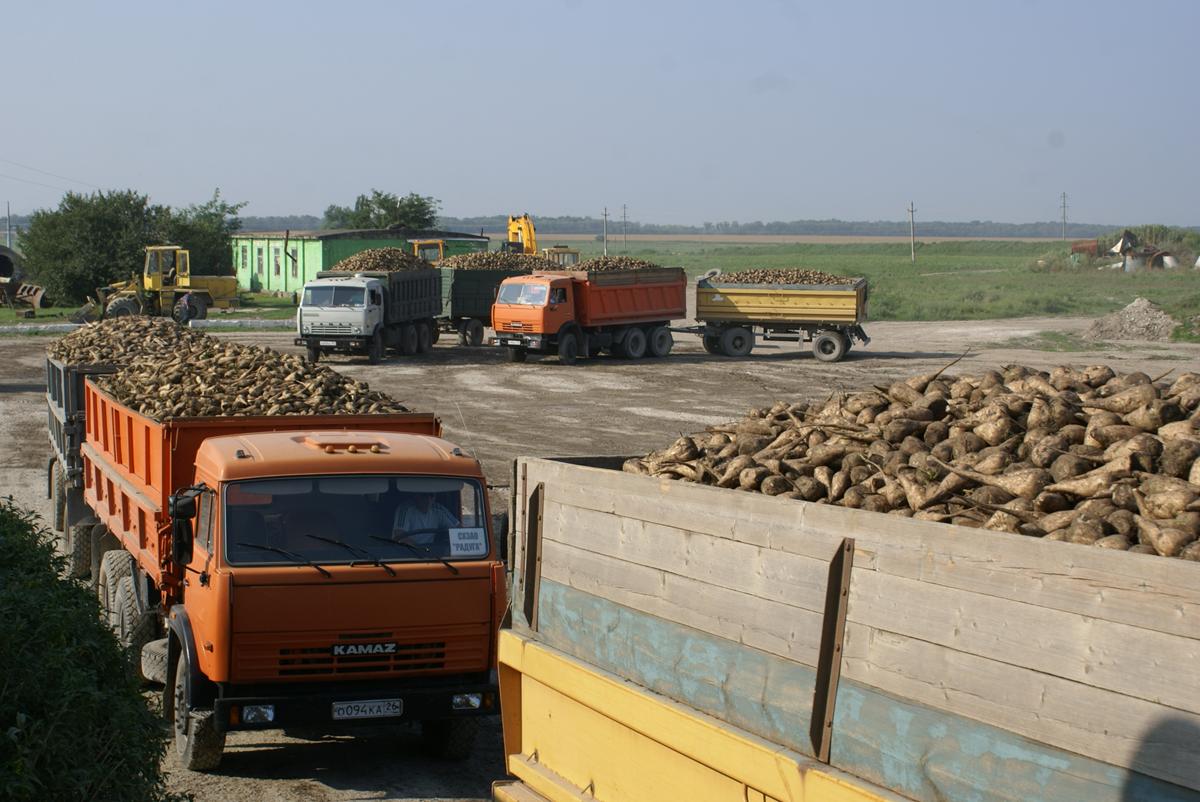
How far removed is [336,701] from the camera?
301 inches

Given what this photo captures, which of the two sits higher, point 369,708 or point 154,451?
point 154,451

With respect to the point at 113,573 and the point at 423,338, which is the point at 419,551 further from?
the point at 423,338

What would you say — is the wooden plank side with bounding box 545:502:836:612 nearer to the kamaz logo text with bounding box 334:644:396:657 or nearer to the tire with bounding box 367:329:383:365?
the kamaz logo text with bounding box 334:644:396:657

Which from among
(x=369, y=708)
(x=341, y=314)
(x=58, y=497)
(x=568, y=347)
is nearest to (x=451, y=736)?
(x=369, y=708)

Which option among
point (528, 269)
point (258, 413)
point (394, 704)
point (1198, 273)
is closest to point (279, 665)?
point (394, 704)

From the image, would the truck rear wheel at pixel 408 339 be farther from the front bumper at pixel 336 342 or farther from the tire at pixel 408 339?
the front bumper at pixel 336 342

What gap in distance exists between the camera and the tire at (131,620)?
8953 mm

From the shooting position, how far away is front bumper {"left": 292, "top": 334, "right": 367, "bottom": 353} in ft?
111

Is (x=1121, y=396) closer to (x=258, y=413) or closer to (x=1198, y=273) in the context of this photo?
(x=258, y=413)

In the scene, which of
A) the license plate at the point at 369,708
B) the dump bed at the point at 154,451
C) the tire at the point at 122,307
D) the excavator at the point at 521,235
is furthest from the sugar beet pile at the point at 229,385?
the excavator at the point at 521,235

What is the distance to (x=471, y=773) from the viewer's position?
824cm

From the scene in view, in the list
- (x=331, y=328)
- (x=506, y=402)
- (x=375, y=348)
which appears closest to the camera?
(x=506, y=402)

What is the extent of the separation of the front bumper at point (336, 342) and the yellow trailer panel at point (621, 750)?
28365 millimetres

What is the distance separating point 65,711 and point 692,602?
7.43 ft
